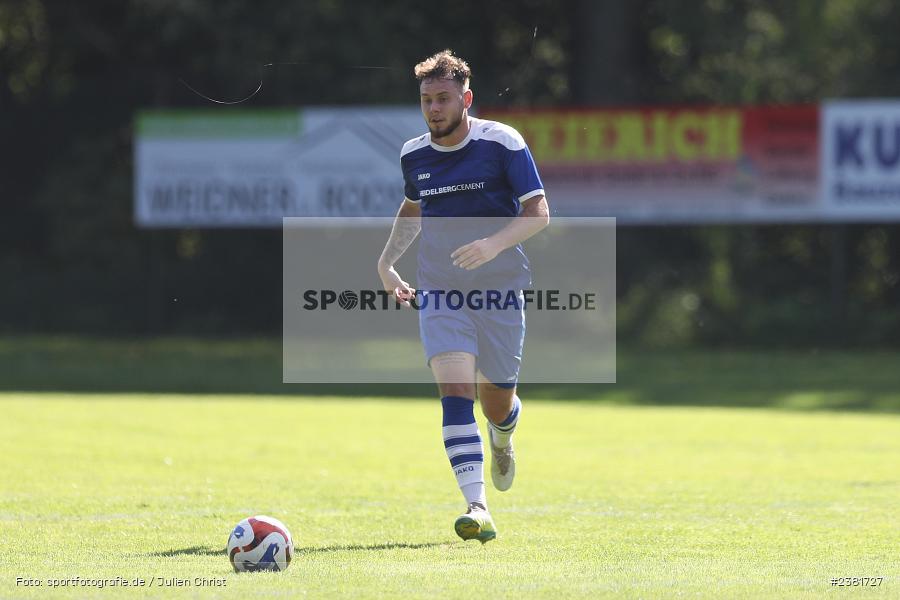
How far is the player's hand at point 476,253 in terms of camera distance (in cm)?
731

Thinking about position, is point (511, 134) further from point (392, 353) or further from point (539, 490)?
point (392, 353)

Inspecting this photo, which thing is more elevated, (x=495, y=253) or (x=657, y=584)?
(x=495, y=253)

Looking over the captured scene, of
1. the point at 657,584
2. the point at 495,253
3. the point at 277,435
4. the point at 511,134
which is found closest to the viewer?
the point at 657,584

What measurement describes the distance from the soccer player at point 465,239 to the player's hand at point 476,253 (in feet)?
0.19

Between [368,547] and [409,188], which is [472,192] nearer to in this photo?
[409,188]

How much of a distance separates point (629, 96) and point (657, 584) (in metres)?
22.0

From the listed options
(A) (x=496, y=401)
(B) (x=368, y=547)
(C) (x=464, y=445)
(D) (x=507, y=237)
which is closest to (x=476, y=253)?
(D) (x=507, y=237)

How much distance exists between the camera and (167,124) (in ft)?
80.9

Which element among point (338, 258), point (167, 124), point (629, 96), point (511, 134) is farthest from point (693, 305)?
point (511, 134)

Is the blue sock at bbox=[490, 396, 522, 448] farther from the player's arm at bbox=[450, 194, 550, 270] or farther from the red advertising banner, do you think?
the red advertising banner

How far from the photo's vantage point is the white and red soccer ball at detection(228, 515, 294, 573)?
6.39 meters

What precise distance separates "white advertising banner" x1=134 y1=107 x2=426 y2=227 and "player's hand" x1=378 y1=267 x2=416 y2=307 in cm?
1550

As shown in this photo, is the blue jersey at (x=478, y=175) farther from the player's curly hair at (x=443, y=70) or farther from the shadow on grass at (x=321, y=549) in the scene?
the shadow on grass at (x=321, y=549)

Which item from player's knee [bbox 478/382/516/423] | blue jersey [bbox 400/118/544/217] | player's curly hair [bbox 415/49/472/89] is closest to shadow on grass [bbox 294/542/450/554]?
A: player's knee [bbox 478/382/516/423]
